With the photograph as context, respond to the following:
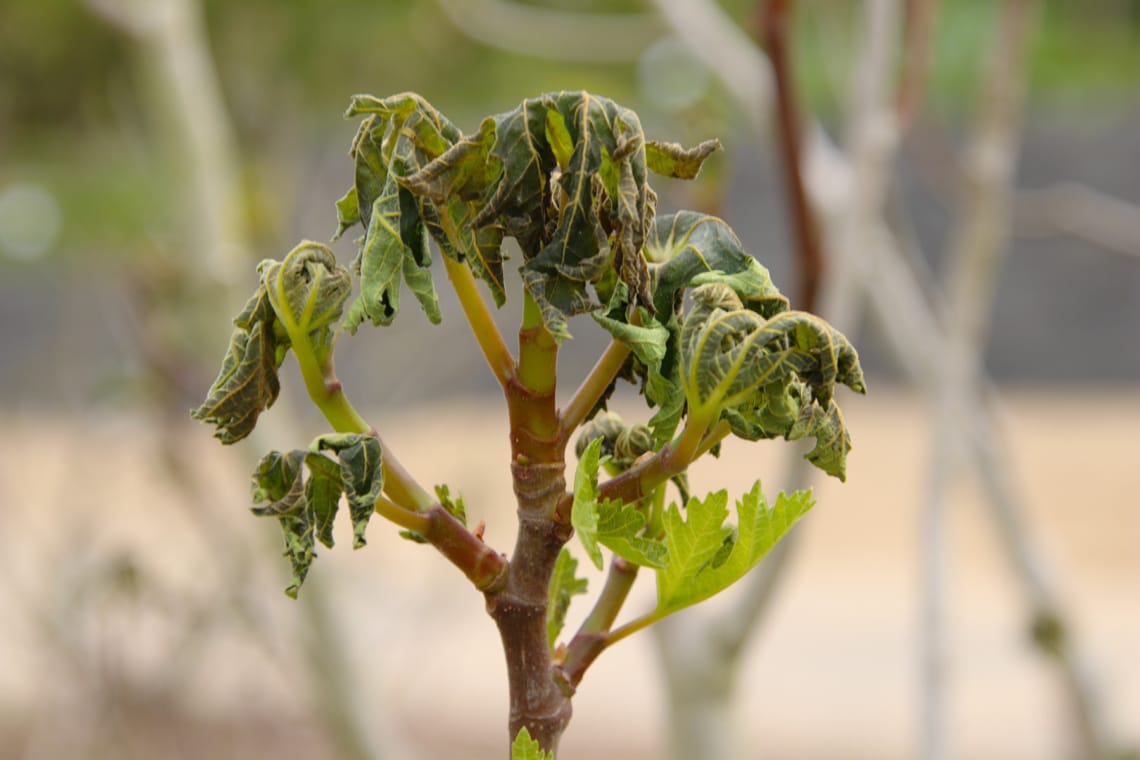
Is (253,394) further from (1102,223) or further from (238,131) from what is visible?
(238,131)

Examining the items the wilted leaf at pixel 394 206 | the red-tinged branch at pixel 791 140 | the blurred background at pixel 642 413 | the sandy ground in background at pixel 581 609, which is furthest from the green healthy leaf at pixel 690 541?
the sandy ground in background at pixel 581 609

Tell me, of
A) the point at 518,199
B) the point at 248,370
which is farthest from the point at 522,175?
the point at 248,370

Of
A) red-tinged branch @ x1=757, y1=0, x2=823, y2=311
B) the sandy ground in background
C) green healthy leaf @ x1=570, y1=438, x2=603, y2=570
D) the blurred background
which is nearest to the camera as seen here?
green healthy leaf @ x1=570, y1=438, x2=603, y2=570

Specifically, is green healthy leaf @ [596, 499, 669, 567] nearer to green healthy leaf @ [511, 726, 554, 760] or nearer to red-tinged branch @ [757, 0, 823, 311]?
green healthy leaf @ [511, 726, 554, 760]

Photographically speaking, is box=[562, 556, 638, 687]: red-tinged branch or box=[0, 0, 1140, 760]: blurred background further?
box=[0, 0, 1140, 760]: blurred background

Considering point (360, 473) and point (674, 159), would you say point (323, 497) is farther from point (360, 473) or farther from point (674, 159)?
point (674, 159)

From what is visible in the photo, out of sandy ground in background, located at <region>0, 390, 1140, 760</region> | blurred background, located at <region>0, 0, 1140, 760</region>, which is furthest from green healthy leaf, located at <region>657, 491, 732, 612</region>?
sandy ground in background, located at <region>0, 390, 1140, 760</region>

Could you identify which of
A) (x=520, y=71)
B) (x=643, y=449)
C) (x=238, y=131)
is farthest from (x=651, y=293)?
(x=520, y=71)
